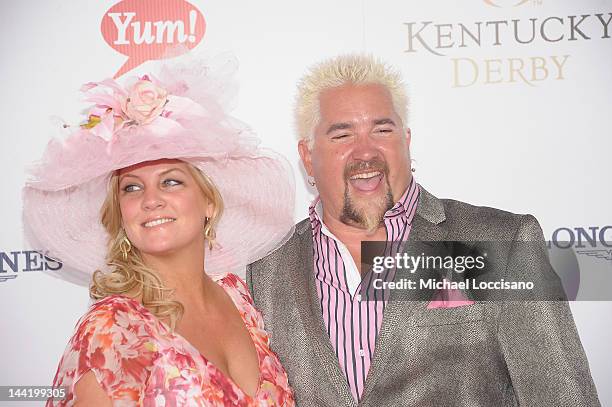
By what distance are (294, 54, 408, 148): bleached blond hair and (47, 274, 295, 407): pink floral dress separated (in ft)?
2.80

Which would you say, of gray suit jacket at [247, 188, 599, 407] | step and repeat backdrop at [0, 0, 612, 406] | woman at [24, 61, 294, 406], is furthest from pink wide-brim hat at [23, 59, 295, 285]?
step and repeat backdrop at [0, 0, 612, 406]

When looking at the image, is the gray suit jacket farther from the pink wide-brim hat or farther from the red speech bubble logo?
the red speech bubble logo

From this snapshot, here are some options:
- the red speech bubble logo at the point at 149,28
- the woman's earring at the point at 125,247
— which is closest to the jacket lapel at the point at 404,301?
the woman's earring at the point at 125,247

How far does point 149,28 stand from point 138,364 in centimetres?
139

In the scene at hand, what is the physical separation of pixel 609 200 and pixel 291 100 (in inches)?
44.3

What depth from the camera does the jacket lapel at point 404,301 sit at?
1.94 meters

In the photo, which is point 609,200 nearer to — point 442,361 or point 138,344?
point 442,361

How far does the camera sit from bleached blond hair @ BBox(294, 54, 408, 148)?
2.26m

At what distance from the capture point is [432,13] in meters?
2.53

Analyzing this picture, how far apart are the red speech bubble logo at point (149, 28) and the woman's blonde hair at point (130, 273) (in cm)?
82

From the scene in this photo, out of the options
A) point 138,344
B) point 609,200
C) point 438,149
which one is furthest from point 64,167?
point 609,200

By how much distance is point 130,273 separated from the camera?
1.83 meters

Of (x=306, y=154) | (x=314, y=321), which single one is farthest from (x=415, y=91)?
(x=314, y=321)

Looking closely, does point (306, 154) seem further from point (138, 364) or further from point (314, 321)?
point (138, 364)
